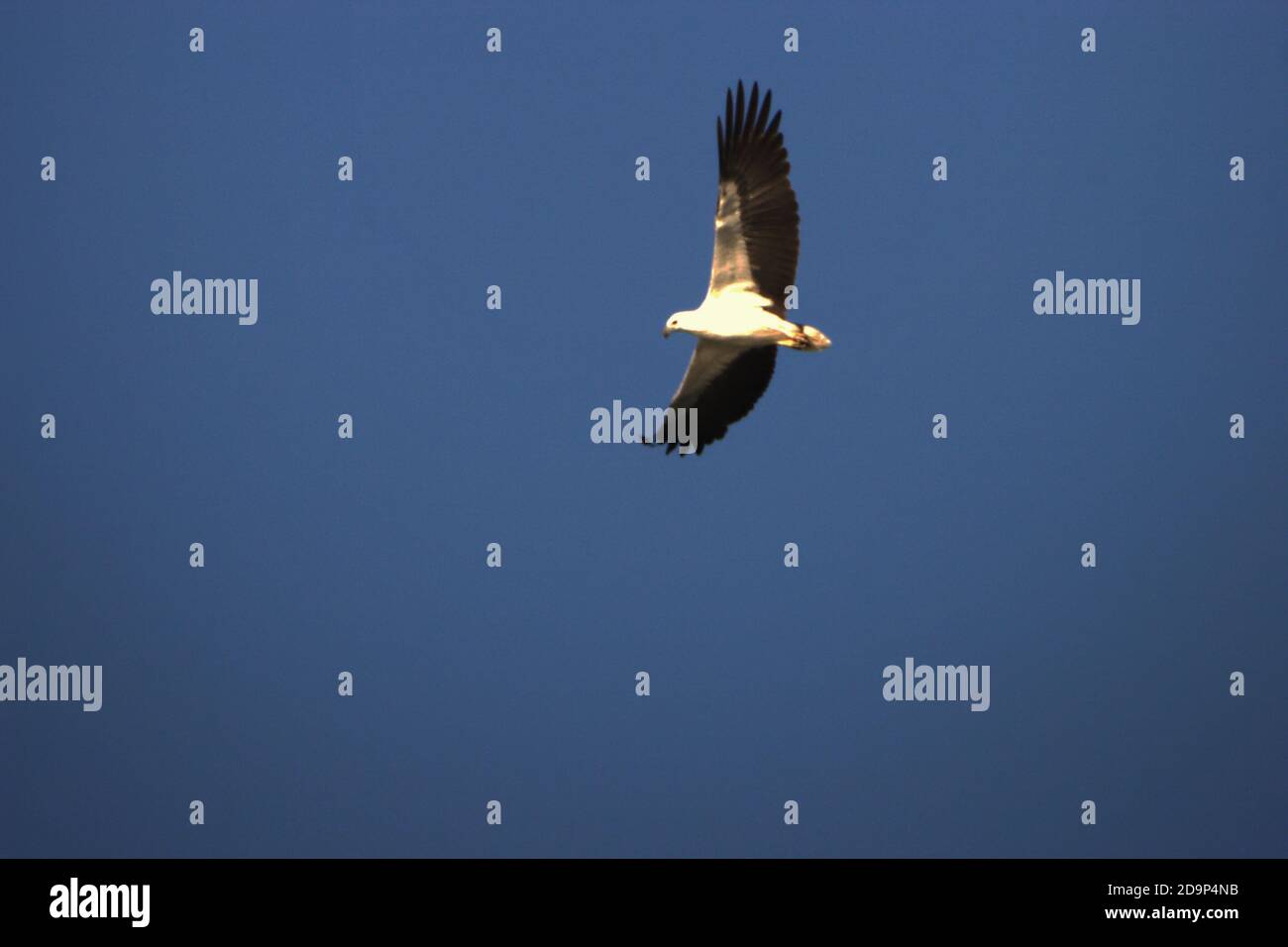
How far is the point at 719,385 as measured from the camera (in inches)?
1069

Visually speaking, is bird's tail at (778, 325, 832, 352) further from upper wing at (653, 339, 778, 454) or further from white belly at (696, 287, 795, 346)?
upper wing at (653, 339, 778, 454)

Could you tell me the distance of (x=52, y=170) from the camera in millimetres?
43125

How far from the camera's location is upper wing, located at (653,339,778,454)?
26.4 m

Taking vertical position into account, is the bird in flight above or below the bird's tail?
above

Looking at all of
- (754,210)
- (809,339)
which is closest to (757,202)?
(754,210)

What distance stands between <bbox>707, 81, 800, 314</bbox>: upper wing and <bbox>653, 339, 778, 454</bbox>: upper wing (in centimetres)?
124

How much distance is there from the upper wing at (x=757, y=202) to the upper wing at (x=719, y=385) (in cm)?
124

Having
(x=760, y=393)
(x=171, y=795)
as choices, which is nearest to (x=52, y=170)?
(x=760, y=393)

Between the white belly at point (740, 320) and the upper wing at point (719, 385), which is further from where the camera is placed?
the upper wing at point (719, 385)

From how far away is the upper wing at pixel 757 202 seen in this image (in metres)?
25.0

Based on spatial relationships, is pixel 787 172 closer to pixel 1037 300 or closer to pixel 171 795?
pixel 1037 300

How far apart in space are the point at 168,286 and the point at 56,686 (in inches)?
366

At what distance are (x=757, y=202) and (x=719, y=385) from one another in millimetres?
3253

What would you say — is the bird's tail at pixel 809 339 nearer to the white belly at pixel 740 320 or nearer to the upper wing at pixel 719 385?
the white belly at pixel 740 320
